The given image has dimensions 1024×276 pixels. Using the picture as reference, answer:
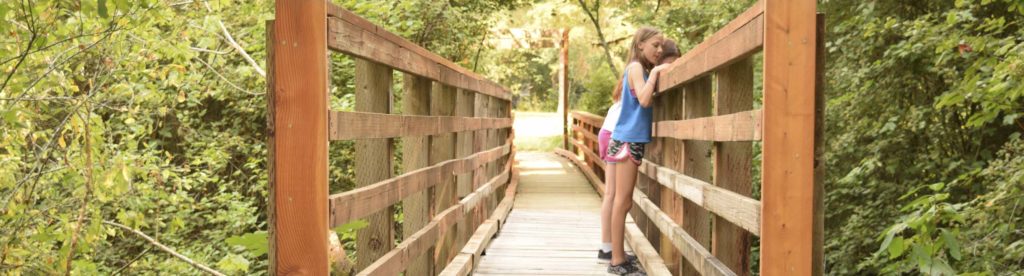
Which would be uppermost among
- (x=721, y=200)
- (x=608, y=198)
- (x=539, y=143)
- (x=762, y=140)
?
(x=762, y=140)

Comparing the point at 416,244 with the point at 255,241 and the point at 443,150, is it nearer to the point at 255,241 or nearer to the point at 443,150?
the point at 255,241

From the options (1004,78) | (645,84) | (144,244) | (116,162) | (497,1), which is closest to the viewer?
(645,84)

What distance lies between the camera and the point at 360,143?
325 cm

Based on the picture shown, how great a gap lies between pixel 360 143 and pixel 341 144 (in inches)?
288

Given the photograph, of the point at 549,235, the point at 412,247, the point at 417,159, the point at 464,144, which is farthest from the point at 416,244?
the point at 549,235

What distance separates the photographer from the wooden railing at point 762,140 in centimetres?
234

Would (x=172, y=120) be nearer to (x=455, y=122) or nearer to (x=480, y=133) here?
(x=480, y=133)

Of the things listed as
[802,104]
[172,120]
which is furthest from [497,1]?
[802,104]

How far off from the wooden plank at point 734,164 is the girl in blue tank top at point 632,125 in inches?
41.7

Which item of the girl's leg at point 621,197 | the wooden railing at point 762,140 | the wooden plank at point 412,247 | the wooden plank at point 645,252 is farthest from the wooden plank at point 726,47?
the wooden plank at point 412,247

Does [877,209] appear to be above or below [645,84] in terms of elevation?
below

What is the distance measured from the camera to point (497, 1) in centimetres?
1415

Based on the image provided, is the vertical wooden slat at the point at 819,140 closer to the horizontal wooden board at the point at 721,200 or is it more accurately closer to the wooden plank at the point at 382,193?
the horizontal wooden board at the point at 721,200

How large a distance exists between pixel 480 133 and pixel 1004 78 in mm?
3737
